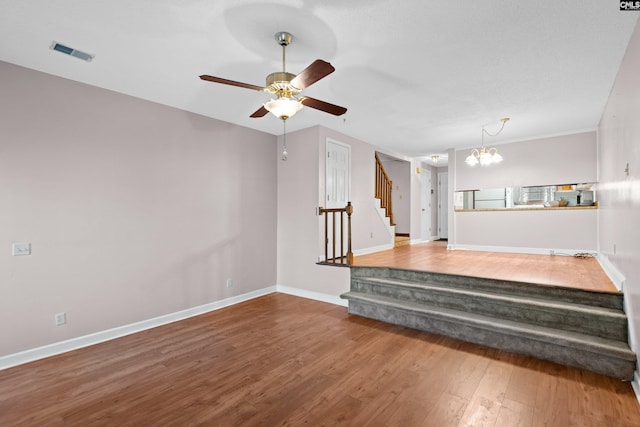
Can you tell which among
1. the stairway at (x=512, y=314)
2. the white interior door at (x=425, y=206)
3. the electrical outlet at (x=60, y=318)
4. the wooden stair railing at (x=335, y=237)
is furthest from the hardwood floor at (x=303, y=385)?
the white interior door at (x=425, y=206)

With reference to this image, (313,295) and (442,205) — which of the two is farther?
(442,205)

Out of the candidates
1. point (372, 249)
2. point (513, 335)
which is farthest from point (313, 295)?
point (513, 335)

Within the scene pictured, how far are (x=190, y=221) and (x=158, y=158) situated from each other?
961 mm

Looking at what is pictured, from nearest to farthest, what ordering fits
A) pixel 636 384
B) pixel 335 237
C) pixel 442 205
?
pixel 636 384, pixel 335 237, pixel 442 205

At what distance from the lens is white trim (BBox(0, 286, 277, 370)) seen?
116 inches

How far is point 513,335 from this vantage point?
3131mm

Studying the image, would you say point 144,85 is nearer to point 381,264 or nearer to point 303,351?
point 303,351

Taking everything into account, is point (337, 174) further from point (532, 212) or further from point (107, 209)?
point (532, 212)

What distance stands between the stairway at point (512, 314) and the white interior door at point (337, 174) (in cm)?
166

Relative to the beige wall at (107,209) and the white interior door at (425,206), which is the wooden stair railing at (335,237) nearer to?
the beige wall at (107,209)

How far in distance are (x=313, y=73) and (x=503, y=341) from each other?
10.8ft

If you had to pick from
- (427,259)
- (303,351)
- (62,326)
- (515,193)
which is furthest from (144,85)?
(515,193)

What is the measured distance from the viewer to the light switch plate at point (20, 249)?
2.94m

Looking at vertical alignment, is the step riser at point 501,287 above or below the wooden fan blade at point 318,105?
below
